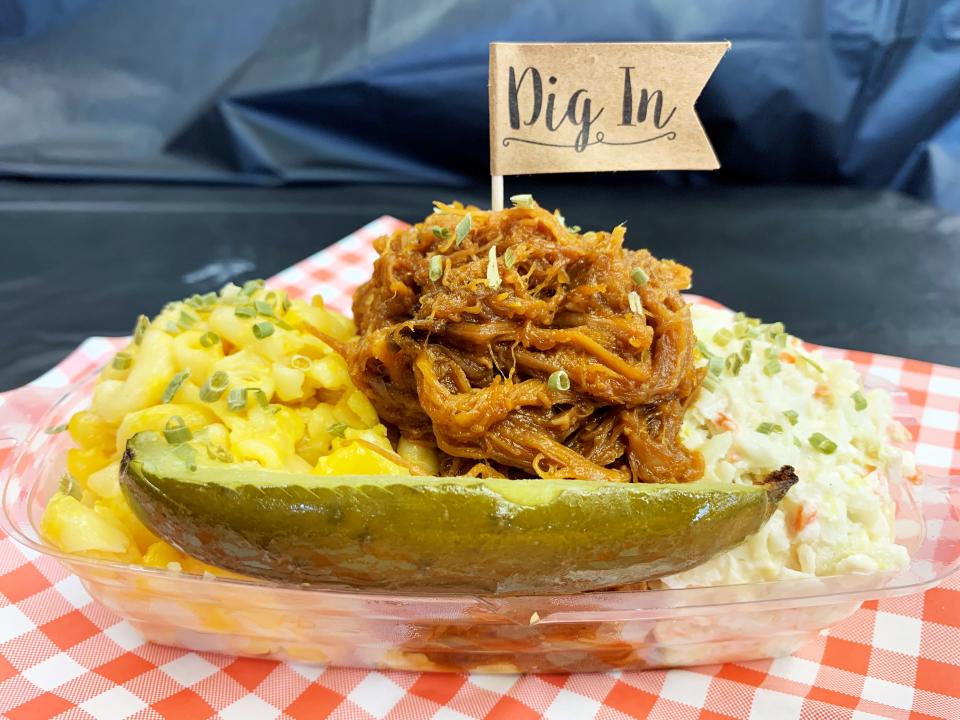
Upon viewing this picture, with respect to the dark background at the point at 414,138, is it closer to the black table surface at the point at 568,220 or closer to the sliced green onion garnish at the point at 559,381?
the black table surface at the point at 568,220

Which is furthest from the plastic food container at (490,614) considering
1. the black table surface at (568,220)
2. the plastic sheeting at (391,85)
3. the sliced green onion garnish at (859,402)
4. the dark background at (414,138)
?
the plastic sheeting at (391,85)

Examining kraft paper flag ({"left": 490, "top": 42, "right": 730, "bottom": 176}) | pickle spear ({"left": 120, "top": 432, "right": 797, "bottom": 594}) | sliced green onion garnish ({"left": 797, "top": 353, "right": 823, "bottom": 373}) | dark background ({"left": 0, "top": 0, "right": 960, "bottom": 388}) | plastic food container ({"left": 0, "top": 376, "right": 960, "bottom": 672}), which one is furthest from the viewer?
dark background ({"left": 0, "top": 0, "right": 960, "bottom": 388})

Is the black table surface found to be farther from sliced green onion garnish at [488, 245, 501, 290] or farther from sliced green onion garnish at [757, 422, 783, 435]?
sliced green onion garnish at [488, 245, 501, 290]

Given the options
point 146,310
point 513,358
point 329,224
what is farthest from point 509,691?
point 329,224

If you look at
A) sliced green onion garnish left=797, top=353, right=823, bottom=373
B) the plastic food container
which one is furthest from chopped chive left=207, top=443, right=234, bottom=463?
sliced green onion garnish left=797, top=353, right=823, bottom=373

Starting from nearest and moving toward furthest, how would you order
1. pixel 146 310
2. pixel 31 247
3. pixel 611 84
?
1. pixel 611 84
2. pixel 146 310
3. pixel 31 247

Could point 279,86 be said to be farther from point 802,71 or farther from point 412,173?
point 802,71

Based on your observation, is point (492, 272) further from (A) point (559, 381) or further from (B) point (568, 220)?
(B) point (568, 220)
